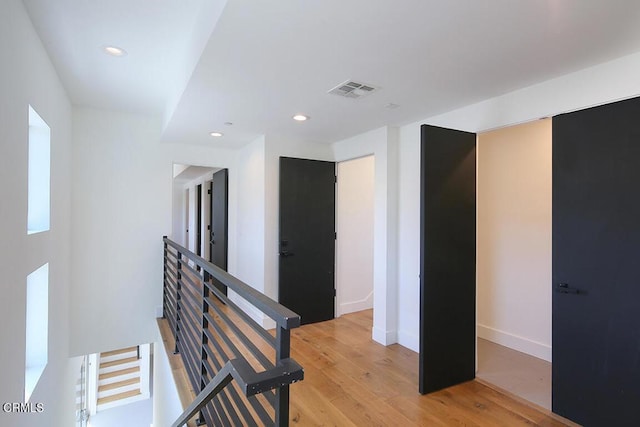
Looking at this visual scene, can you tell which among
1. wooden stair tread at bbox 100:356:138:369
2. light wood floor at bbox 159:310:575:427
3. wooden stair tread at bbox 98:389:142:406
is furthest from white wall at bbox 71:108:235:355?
wooden stair tread at bbox 100:356:138:369

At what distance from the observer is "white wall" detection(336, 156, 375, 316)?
14.9ft

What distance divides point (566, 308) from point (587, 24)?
172 cm

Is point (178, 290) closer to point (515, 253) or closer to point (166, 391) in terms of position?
point (166, 391)

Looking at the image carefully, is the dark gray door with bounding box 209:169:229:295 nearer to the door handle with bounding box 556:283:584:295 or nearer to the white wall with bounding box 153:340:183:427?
the white wall with bounding box 153:340:183:427

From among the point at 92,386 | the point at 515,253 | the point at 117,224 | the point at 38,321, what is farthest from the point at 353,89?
the point at 92,386

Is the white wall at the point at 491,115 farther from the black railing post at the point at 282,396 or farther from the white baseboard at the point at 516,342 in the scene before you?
the black railing post at the point at 282,396

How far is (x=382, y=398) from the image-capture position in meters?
2.46

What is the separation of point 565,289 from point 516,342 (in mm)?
1547

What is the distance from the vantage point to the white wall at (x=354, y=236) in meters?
4.54

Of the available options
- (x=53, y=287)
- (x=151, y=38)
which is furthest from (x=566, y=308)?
(x=53, y=287)

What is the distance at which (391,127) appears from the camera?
3.57 meters

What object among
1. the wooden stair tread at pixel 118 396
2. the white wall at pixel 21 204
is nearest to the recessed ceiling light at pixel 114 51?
the white wall at pixel 21 204

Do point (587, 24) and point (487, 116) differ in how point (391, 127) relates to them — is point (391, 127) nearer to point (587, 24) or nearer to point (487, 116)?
point (487, 116)

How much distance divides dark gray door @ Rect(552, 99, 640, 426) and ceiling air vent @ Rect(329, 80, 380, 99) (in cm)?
134
